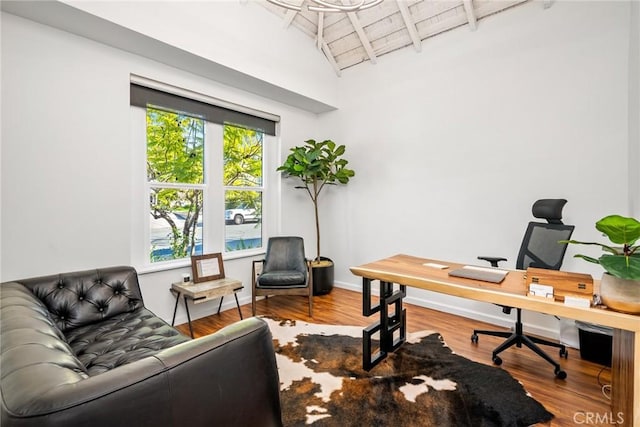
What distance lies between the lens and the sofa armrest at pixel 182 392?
2.38 ft

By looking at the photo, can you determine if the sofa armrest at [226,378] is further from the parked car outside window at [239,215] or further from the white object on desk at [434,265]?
the parked car outside window at [239,215]

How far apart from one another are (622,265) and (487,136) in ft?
7.31

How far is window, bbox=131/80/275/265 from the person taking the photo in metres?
2.96

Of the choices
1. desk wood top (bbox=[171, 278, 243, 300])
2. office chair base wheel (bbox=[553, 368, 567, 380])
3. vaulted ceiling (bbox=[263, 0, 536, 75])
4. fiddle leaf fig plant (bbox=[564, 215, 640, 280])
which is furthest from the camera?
vaulted ceiling (bbox=[263, 0, 536, 75])

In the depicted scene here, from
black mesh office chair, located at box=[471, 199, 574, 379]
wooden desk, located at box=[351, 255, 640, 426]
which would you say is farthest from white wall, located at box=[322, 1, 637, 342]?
wooden desk, located at box=[351, 255, 640, 426]

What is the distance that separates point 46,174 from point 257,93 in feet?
7.51

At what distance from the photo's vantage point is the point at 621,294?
127 centimetres

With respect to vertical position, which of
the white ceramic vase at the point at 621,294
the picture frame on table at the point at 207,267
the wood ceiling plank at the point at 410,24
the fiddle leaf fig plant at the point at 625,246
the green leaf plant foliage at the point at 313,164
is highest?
the wood ceiling plank at the point at 410,24

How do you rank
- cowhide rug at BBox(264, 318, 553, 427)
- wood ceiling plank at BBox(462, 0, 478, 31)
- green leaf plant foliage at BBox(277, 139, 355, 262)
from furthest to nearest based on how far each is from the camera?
1. green leaf plant foliage at BBox(277, 139, 355, 262)
2. wood ceiling plank at BBox(462, 0, 478, 31)
3. cowhide rug at BBox(264, 318, 553, 427)

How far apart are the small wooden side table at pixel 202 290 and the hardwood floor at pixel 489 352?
36 cm

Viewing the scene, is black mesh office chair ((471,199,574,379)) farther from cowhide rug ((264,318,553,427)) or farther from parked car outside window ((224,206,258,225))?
parked car outside window ((224,206,258,225))

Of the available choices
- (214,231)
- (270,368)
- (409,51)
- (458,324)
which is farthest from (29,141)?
(458,324)

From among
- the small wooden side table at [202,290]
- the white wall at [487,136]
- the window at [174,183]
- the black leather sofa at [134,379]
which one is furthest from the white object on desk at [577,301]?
the window at [174,183]

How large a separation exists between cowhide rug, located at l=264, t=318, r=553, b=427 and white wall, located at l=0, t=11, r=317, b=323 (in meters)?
1.71
